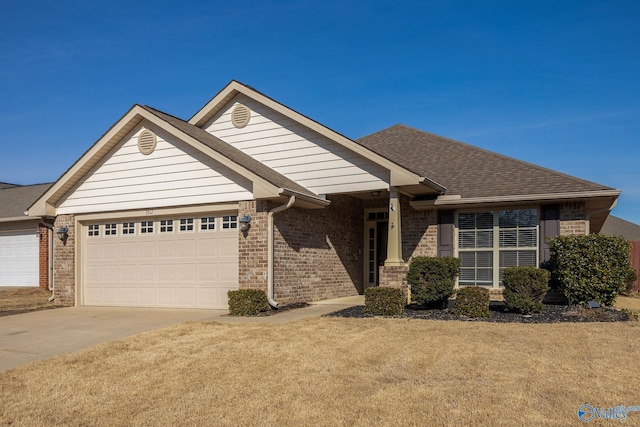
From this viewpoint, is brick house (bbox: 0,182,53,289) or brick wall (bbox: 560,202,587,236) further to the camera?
brick house (bbox: 0,182,53,289)

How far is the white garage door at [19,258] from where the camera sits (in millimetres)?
20219

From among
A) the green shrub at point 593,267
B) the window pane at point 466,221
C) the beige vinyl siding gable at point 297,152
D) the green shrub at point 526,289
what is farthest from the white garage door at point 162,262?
the green shrub at point 593,267

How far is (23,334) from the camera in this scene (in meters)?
10.7

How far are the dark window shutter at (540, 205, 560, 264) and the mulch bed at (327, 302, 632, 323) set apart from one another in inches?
65.8

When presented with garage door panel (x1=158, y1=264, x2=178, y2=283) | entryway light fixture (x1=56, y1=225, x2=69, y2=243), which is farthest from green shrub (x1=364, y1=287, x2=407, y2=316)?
entryway light fixture (x1=56, y1=225, x2=69, y2=243)

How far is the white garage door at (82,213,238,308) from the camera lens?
538 inches

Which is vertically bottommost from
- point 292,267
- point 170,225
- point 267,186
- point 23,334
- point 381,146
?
point 23,334

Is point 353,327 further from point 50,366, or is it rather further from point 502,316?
point 50,366

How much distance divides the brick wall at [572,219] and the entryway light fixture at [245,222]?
7.67m

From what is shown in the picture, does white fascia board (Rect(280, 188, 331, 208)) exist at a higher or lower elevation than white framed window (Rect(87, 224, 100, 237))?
higher

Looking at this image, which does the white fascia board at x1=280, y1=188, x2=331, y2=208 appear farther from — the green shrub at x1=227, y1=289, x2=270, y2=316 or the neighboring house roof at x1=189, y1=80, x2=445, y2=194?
the green shrub at x1=227, y1=289, x2=270, y2=316

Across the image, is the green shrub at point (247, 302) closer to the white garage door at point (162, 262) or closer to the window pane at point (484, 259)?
the white garage door at point (162, 262)

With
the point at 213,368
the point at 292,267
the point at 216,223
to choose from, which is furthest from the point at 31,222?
the point at 213,368

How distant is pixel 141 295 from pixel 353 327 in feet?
23.6
